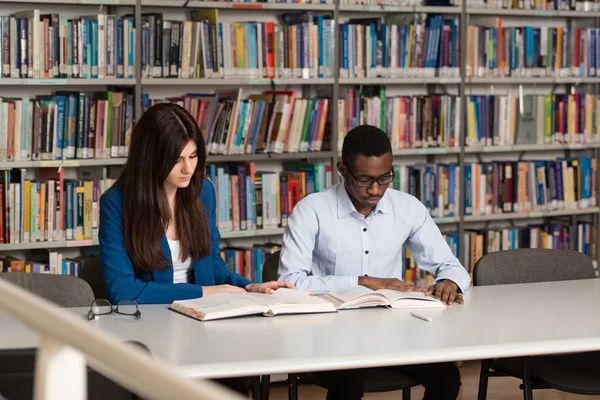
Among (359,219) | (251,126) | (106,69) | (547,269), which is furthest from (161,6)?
(547,269)

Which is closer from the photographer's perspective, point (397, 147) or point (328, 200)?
point (328, 200)

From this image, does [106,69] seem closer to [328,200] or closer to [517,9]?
[328,200]

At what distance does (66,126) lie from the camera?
12.5ft

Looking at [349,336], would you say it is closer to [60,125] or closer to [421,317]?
[421,317]

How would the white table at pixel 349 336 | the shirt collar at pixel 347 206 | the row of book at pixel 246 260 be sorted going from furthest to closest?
the row of book at pixel 246 260
the shirt collar at pixel 347 206
the white table at pixel 349 336

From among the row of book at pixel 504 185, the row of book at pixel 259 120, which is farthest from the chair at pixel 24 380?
the row of book at pixel 504 185

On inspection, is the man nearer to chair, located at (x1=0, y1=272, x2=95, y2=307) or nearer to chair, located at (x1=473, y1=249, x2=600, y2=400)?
chair, located at (x1=473, y1=249, x2=600, y2=400)

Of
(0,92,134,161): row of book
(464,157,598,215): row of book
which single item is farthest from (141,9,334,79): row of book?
(464,157,598,215): row of book

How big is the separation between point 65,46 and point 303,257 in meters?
1.62

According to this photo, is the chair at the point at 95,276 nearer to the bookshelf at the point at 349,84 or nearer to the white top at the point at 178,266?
the white top at the point at 178,266

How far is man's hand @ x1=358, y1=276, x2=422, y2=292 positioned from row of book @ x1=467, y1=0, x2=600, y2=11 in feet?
8.08

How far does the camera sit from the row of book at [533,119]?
15.7 ft

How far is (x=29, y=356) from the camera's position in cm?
144

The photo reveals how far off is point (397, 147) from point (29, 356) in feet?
10.8
